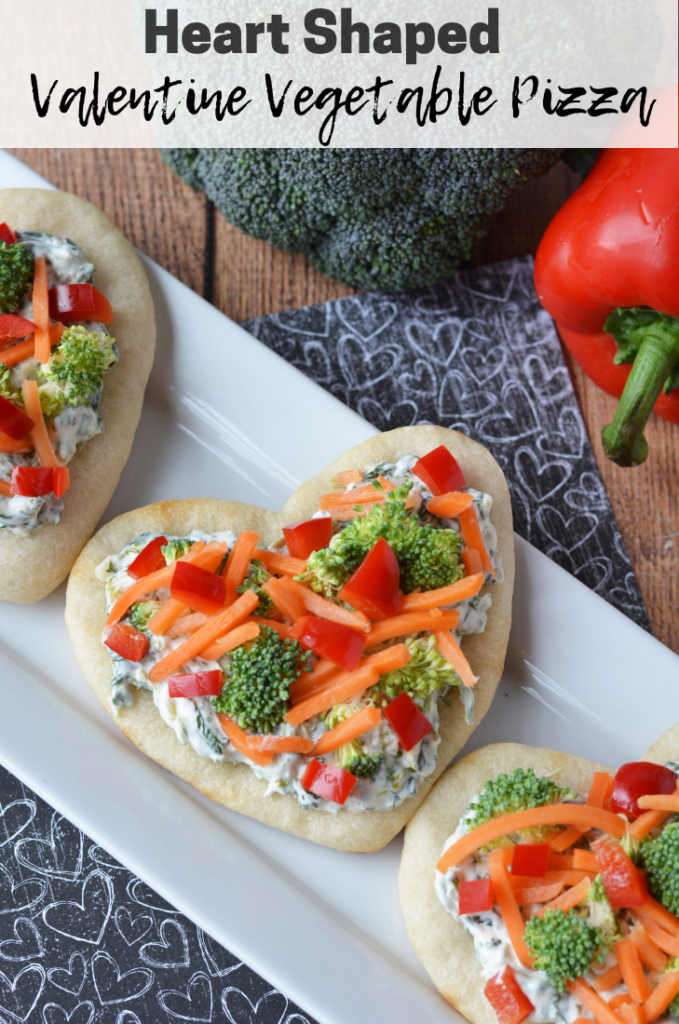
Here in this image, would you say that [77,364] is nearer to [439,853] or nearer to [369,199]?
[369,199]

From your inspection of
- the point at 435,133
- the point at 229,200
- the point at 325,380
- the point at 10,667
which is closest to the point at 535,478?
the point at 325,380

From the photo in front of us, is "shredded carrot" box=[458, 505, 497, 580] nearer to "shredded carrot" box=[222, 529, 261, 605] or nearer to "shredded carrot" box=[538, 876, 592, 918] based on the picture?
"shredded carrot" box=[222, 529, 261, 605]

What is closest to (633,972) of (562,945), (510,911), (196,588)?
(562,945)

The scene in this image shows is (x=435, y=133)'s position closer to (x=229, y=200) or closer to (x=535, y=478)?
(x=229, y=200)

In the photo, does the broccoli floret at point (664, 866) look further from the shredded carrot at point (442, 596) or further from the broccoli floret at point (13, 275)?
the broccoli floret at point (13, 275)

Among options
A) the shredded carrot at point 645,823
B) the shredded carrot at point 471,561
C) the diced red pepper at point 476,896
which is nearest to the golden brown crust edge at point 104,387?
the shredded carrot at point 471,561

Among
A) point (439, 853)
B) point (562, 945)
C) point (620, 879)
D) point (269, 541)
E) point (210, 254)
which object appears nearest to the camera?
point (562, 945)

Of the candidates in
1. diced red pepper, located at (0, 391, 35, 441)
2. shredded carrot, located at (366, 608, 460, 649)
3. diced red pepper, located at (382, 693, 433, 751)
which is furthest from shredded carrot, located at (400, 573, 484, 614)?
diced red pepper, located at (0, 391, 35, 441)
